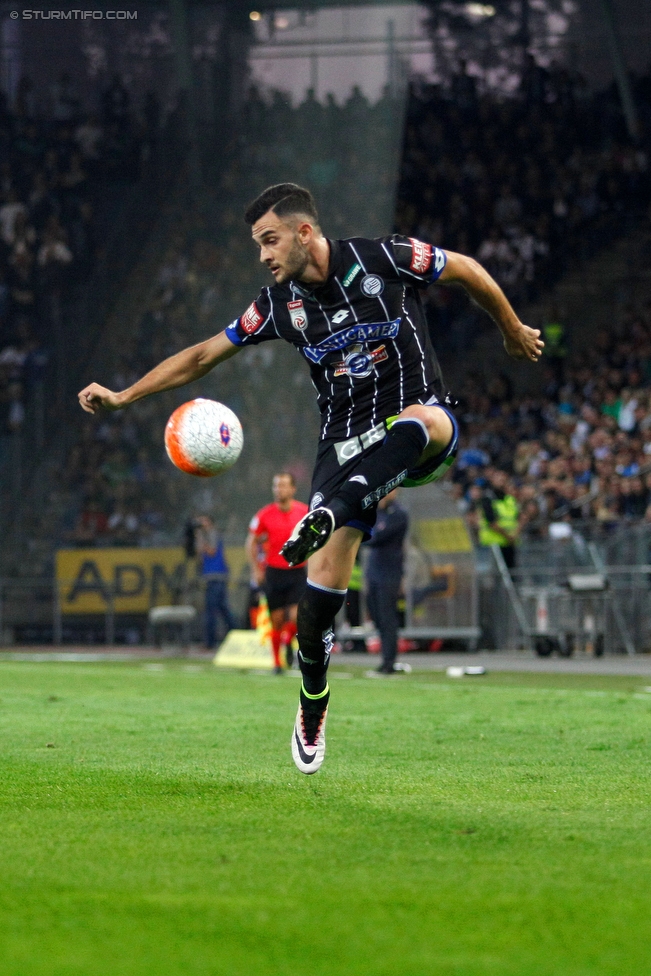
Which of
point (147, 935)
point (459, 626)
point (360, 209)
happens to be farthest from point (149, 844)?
point (360, 209)

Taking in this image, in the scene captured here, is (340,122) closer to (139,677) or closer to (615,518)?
(615,518)

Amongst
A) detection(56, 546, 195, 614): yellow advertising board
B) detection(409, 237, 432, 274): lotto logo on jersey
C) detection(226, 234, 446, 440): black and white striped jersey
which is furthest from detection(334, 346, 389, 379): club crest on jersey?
detection(56, 546, 195, 614): yellow advertising board

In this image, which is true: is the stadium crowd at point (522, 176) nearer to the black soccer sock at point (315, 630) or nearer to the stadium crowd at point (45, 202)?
the stadium crowd at point (45, 202)

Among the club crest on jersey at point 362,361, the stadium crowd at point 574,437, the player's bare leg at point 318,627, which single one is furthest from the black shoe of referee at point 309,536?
the stadium crowd at point 574,437

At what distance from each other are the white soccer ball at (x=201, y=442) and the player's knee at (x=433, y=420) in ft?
2.96

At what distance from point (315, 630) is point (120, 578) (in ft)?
62.2

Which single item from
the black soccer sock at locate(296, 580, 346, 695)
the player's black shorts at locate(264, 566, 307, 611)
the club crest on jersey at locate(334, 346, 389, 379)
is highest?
the club crest on jersey at locate(334, 346, 389, 379)

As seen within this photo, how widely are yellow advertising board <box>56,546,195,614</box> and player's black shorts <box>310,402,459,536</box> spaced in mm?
18033

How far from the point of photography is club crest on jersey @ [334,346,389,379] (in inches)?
260

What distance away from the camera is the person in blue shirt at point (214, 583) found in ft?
78.3

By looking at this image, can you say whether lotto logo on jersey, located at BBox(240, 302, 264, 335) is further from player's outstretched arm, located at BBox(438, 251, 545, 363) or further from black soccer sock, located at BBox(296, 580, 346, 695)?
black soccer sock, located at BBox(296, 580, 346, 695)

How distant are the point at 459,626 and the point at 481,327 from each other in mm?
10359

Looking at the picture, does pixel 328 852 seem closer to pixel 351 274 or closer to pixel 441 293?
pixel 351 274

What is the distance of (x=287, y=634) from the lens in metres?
18.1
